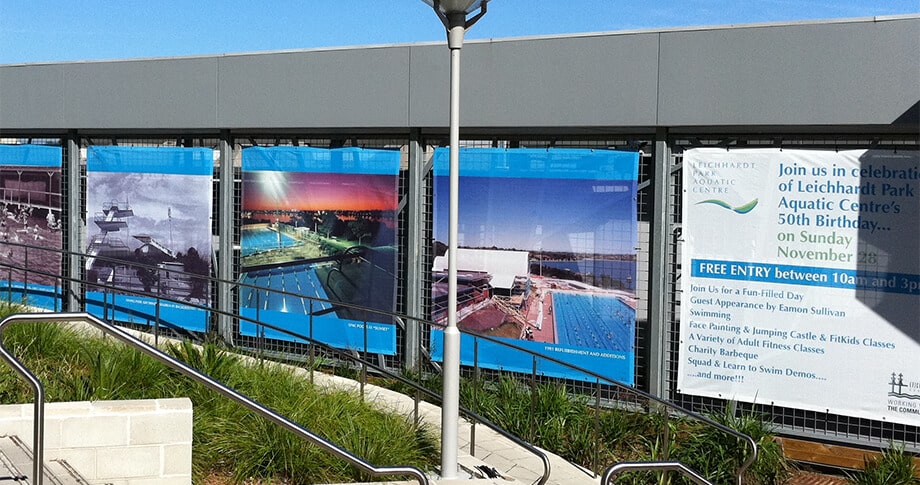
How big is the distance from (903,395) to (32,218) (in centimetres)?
1121

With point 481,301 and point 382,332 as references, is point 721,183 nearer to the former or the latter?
point 481,301

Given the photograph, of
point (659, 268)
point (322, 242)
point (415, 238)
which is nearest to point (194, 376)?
point (659, 268)

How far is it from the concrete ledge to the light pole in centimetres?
169

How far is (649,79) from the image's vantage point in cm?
969

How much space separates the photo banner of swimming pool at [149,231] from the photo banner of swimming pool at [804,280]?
5899 mm

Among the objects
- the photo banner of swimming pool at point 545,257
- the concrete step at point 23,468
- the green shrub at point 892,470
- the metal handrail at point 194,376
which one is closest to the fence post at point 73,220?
the photo banner of swimming pool at point 545,257

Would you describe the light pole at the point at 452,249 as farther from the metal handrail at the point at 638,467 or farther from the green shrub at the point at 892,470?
the green shrub at the point at 892,470

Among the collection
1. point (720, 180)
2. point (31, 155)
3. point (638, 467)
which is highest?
point (31, 155)

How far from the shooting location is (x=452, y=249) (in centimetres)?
692

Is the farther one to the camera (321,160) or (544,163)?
(321,160)

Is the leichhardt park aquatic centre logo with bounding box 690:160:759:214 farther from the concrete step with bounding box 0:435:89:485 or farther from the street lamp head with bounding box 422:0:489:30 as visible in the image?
the concrete step with bounding box 0:435:89:485

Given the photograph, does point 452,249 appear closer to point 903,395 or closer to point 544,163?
point 544,163

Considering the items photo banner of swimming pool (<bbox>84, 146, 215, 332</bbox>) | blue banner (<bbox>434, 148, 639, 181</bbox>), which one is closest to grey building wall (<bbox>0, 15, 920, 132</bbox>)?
blue banner (<bbox>434, 148, 639, 181</bbox>)

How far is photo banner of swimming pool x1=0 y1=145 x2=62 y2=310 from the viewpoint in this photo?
1403cm
